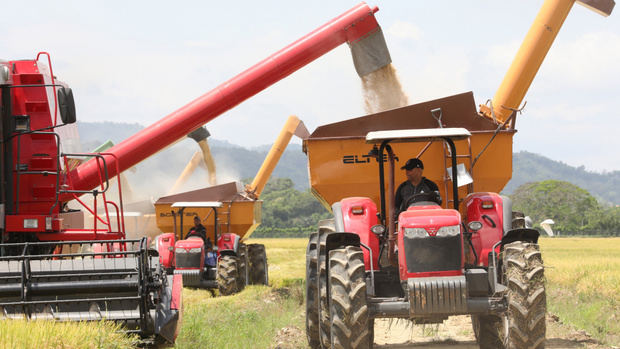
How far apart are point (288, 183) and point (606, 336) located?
12766 cm

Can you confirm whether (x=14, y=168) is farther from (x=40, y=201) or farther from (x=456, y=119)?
(x=456, y=119)

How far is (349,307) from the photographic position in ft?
20.2

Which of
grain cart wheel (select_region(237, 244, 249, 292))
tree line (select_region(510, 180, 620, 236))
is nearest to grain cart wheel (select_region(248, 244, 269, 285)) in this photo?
grain cart wheel (select_region(237, 244, 249, 292))

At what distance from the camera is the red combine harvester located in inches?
261

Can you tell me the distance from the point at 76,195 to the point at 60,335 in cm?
428

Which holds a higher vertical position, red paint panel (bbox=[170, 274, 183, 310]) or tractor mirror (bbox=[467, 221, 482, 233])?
tractor mirror (bbox=[467, 221, 482, 233])

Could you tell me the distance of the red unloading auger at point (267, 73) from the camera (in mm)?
13273

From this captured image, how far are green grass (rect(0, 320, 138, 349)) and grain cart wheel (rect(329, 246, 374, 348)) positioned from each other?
1.67 m

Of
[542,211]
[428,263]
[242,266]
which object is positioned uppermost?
[428,263]

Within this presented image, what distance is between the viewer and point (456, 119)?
10.0 m

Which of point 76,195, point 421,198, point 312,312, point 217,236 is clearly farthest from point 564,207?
point 421,198

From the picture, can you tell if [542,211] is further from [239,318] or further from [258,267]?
[239,318]

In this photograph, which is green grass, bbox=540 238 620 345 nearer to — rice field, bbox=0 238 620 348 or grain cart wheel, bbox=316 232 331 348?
rice field, bbox=0 238 620 348

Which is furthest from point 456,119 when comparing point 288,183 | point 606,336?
point 288,183
